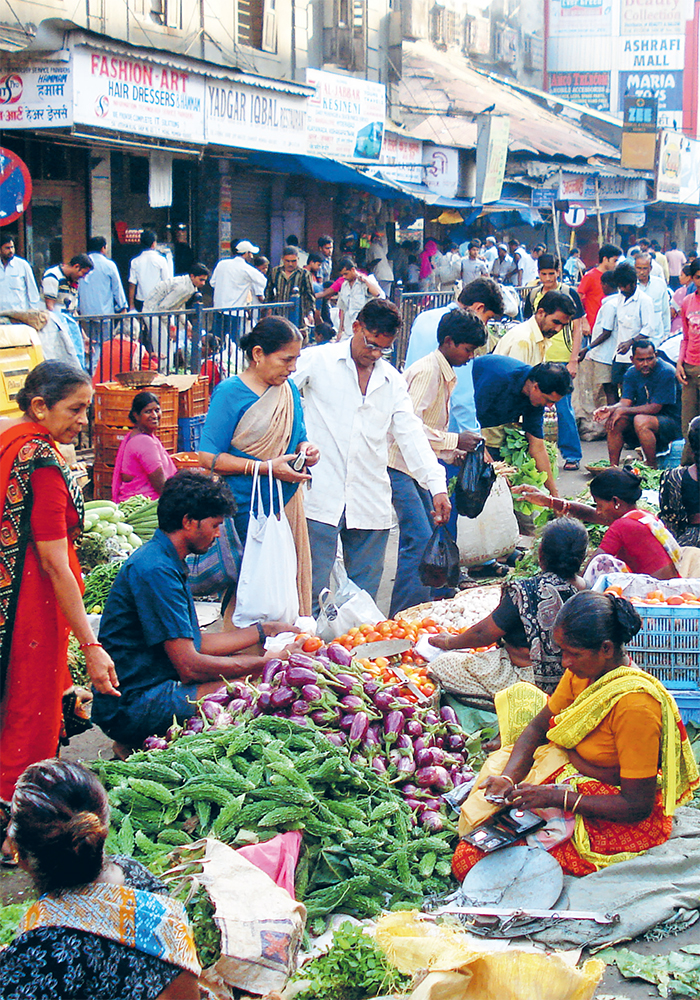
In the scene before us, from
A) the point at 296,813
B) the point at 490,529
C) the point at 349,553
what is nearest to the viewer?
the point at 296,813

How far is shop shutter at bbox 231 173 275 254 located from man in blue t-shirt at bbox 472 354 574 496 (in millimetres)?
12030

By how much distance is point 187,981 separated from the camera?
2205mm

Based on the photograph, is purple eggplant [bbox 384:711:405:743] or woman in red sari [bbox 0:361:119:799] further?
purple eggplant [bbox 384:711:405:743]

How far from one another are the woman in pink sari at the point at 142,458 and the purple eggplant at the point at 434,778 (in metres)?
3.52

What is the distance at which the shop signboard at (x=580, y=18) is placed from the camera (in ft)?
146

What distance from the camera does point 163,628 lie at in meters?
4.31

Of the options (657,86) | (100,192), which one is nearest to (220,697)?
(100,192)

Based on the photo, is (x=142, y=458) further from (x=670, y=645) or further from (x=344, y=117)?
(x=344, y=117)

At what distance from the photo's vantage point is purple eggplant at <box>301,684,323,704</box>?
4.19 meters

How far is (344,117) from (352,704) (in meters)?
15.9

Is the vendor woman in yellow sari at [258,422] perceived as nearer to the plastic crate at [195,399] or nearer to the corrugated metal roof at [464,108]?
the plastic crate at [195,399]

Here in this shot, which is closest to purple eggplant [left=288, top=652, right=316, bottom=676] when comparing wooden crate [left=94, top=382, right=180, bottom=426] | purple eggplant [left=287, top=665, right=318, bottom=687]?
purple eggplant [left=287, top=665, right=318, bottom=687]

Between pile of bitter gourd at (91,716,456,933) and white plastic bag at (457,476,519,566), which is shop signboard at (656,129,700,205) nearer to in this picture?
white plastic bag at (457,476,519,566)

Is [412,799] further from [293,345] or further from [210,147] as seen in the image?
[210,147]
